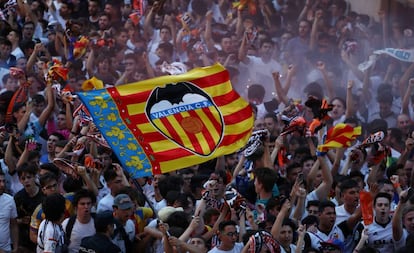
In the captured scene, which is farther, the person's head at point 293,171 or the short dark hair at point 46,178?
the person's head at point 293,171

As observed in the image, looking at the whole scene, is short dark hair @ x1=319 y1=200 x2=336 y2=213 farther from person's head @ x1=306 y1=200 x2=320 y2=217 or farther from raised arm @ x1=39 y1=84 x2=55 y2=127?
raised arm @ x1=39 y1=84 x2=55 y2=127

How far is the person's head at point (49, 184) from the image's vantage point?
39.7 ft

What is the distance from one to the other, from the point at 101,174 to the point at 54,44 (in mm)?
5167

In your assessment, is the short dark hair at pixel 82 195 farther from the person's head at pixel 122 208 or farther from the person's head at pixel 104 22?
the person's head at pixel 104 22

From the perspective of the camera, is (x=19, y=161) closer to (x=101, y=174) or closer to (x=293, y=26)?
(x=101, y=174)

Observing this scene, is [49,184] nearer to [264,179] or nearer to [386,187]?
[264,179]

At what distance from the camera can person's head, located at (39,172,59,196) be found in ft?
39.7

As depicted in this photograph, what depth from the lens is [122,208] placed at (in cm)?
1160

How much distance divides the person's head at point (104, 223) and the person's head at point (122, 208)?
0.87 ft

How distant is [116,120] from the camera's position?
10.8m

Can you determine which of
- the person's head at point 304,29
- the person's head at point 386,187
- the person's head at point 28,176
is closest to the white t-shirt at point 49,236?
the person's head at point 28,176

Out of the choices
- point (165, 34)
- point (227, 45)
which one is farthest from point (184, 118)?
point (165, 34)

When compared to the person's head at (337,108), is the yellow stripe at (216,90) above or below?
above

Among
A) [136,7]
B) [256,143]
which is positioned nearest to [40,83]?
[136,7]
